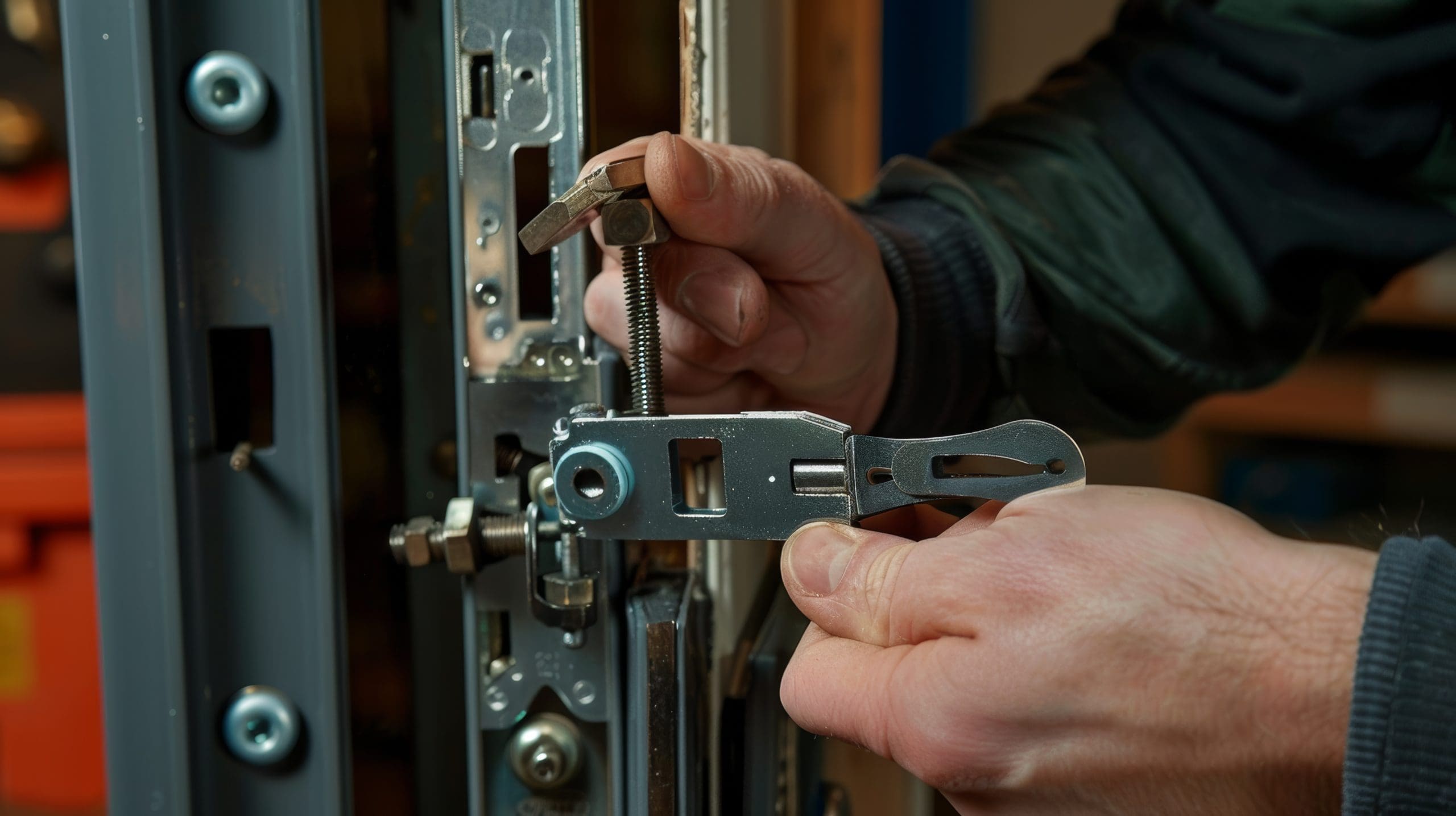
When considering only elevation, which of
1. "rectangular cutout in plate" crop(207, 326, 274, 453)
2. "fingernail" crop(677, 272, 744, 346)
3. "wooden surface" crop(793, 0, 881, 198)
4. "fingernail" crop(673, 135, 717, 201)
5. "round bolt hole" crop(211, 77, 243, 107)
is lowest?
"rectangular cutout in plate" crop(207, 326, 274, 453)

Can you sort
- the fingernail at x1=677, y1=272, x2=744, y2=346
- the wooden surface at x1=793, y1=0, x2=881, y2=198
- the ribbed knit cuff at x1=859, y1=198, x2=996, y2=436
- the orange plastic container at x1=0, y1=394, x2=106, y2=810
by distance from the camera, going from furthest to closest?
1. the wooden surface at x1=793, y1=0, x2=881, y2=198
2. the orange plastic container at x1=0, y1=394, x2=106, y2=810
3. the ribbed knit cuff at x1=859, y1=198, x2=996, y2=436
4. the fingernail at x1=677, y1=272, x2=744, y2=346

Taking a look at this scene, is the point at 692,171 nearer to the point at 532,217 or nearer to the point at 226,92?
the point at 532,217

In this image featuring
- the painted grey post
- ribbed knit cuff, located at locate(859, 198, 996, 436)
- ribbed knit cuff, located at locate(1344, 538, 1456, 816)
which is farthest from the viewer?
ribbed knit cuff, located at locate(859, 198, 996, 436)

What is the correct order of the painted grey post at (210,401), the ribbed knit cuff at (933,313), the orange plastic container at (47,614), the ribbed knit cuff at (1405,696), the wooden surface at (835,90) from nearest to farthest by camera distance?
the ribbed knit cuff at (1405,696)
the painted grey post at (210,401)
the ribbed knit cuff at (933,313)
the orange plastic container at (47,614)
the wooden surface at (835,90)

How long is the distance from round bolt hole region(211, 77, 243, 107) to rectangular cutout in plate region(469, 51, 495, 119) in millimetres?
114

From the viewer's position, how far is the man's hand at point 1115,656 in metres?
0.40

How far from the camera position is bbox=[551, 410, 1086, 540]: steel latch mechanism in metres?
0.46

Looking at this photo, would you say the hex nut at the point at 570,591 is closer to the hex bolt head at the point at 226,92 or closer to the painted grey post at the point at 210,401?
the painted grey post at the point at 210,401

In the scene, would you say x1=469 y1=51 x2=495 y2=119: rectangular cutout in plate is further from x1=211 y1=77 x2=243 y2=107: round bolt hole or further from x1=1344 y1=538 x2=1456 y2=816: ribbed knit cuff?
x1=1344 y1=538 x2=1456 y2=816: ribbed knit cuff

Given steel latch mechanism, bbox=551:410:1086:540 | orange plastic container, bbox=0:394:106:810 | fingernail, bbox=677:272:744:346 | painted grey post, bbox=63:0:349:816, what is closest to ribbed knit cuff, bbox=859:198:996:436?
fingernail, bbox=677:272:744:346

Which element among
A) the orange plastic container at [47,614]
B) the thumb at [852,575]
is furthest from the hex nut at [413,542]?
the orange plastic container at [47,614]

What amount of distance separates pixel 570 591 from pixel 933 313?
44cm

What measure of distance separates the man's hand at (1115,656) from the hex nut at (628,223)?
0.59ft

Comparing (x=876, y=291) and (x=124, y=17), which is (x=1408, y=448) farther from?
(x=124, y=17)
